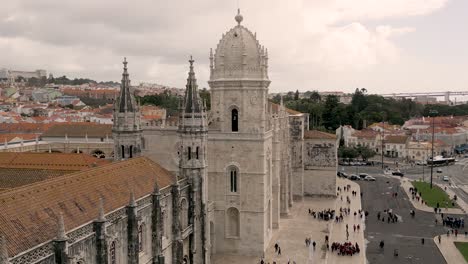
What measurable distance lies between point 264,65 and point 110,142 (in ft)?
103

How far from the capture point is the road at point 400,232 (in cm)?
3516

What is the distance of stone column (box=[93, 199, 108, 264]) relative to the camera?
18.2 metres

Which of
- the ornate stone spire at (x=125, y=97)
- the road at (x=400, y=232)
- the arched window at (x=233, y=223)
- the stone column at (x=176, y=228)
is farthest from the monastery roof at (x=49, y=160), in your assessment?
the road at (x=400, y=232)

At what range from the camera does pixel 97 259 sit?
1830cm

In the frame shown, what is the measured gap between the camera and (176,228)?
2614 cm

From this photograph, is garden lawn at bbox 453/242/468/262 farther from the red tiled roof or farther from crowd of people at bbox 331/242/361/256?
the red tiled roof

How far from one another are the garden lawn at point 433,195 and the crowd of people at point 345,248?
19.8m

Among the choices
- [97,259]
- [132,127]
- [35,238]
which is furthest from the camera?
[132,127]

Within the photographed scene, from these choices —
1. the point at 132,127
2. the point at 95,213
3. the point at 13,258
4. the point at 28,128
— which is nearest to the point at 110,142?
the point at 28,128

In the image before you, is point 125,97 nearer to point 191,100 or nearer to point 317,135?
point 191,100

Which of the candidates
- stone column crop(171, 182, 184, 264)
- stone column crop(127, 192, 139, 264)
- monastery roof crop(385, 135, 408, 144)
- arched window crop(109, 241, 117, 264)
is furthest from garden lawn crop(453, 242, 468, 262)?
monastery roof crop(385, 135, 408, 144)

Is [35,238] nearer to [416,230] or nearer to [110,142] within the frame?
[416,230]

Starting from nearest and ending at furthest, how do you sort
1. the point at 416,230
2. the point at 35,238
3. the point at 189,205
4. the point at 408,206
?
the point at 35,238
the point at 189,205
the point at 416,230
the point at 408,206

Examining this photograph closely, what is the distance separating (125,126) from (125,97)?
7.04 feet
